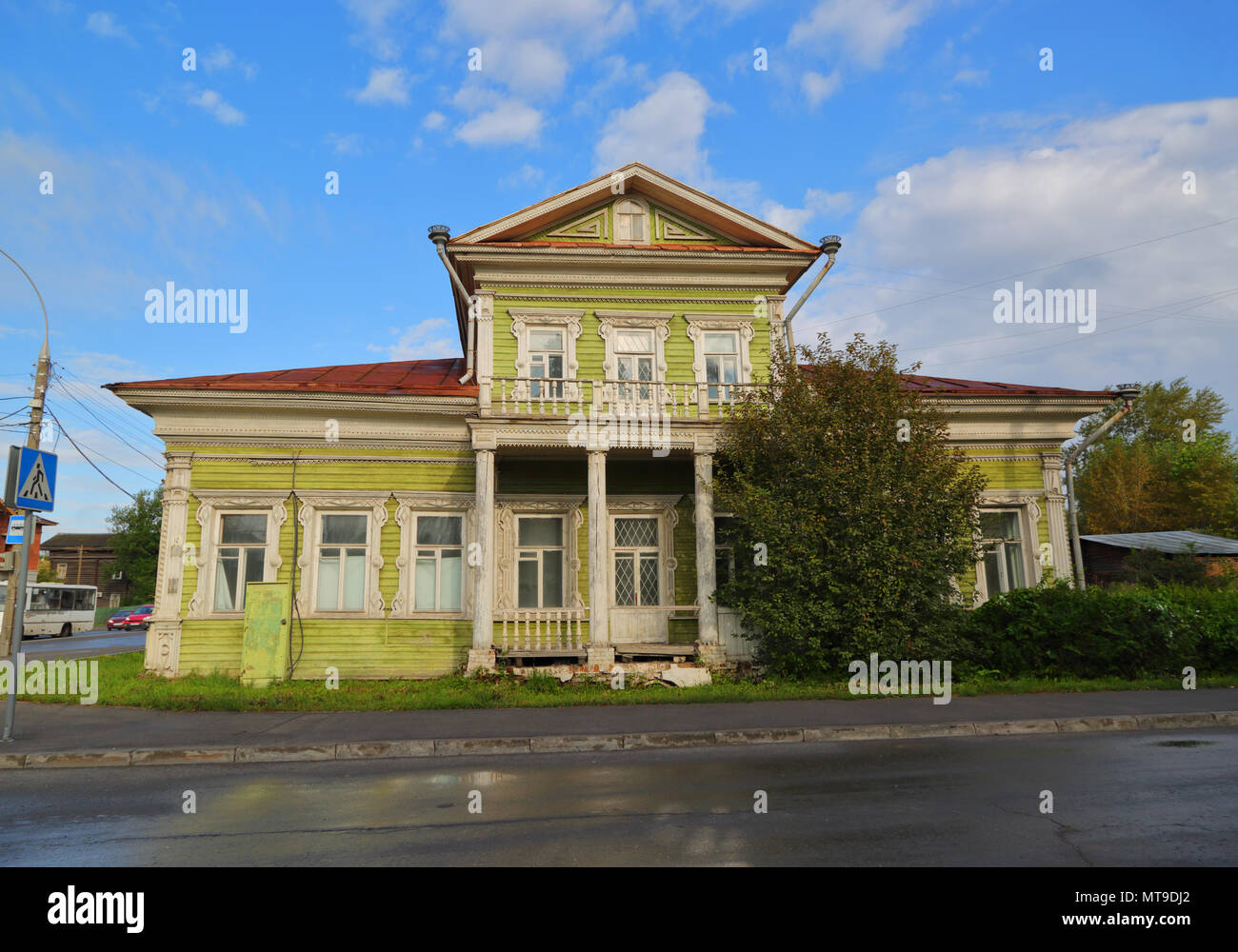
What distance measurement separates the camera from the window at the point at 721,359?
17.1 metres

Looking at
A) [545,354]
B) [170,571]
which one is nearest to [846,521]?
[545,354]

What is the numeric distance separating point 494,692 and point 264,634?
16.5ft

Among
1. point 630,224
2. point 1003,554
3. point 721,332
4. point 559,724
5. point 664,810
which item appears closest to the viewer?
point 664,810

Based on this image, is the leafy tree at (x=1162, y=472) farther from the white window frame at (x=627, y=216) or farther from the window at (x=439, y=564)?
the window at (x=439, y=564)

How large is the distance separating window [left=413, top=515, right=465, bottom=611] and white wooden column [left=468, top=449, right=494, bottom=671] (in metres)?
1.21

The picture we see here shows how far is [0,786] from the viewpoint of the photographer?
7555mm

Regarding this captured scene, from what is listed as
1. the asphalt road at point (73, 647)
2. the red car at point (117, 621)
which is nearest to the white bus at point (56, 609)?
the asphalt road at point (73, 647)

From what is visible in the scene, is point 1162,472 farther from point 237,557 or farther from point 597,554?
point 237,557

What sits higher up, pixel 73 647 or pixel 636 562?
pixel 636 562

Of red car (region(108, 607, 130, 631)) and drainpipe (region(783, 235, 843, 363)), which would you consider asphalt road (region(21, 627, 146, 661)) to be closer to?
red car (region(108, 607, 130, 631))

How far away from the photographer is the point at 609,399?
1541 cm

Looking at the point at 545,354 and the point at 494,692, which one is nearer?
the point at 494,692
